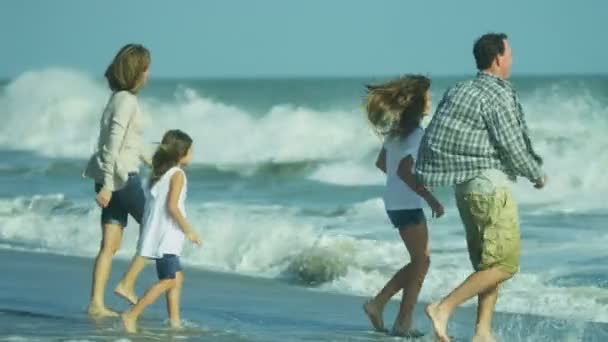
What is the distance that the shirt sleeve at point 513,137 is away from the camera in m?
6.38

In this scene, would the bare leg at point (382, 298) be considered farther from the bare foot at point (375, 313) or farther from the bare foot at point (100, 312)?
the bare foot at point (100, 312)

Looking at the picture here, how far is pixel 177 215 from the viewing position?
278 inches

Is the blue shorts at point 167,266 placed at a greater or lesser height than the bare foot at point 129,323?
greater

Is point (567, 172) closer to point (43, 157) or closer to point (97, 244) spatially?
point (97, 244)

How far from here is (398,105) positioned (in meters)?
7.14

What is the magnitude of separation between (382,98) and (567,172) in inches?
526

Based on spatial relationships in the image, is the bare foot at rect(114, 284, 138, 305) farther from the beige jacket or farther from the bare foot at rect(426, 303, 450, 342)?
the bare foot at rect(426, 303, 450, 342)

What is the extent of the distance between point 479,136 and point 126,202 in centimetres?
202

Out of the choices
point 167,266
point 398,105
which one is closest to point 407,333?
point 398,105

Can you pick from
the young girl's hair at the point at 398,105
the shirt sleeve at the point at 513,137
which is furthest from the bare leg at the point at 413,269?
the shirt sleeve at the point at 513,137

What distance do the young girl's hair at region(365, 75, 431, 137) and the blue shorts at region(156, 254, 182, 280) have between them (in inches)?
48.3

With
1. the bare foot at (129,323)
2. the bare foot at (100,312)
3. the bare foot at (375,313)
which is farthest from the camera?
the bare foot at (100,312)

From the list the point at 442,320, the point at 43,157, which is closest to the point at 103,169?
the point at 442,320

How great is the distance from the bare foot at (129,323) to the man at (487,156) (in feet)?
5.11
